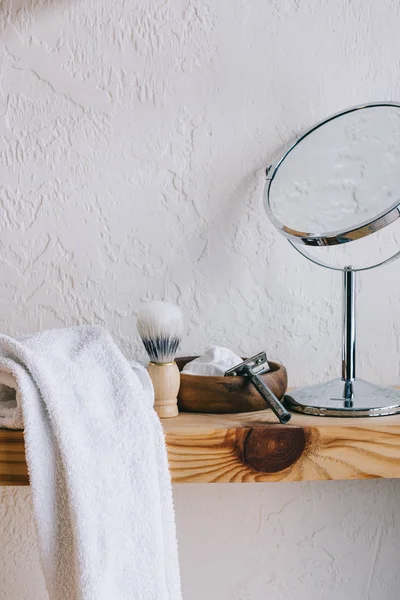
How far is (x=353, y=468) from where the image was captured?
29.6 inches

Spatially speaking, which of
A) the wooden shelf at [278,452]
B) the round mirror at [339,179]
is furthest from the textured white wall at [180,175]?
the wooden shelf at [278,452]

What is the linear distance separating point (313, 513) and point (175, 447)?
32 cm

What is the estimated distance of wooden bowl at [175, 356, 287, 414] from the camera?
80 cm

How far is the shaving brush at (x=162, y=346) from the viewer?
30.4 inches

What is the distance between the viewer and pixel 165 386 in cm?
79

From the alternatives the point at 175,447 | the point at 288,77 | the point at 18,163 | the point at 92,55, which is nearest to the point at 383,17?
the point at 288,77

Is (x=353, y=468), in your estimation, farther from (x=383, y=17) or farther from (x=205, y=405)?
(x=383, y=17)

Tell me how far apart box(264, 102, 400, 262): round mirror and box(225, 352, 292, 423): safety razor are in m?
0.14

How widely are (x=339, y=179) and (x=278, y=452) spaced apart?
0.98 feet

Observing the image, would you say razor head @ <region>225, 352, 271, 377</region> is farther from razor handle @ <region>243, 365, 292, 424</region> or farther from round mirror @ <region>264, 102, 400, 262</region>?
round mirror @ <region>264, 102, 400, 262</region>

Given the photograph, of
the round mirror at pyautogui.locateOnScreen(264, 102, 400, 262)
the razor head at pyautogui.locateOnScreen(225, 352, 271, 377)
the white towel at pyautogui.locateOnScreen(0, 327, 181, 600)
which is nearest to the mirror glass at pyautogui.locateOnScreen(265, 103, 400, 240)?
the round mirror at pyautogui.locateOnScreen(264, 102, 400, 262)

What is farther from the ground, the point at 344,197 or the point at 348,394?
the point at 344,197

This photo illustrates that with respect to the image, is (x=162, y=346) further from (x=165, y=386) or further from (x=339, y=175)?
(x=339, y=175)

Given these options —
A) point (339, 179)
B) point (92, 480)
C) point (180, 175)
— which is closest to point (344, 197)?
point (339, 179)
